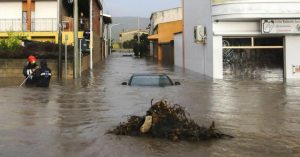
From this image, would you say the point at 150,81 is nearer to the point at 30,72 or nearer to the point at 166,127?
the point at 30,72

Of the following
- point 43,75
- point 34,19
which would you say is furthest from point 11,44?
point 43,75

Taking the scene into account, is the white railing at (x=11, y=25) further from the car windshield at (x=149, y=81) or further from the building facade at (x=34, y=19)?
the car windshield at (x=149, y=81)

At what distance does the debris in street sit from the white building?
669 inches

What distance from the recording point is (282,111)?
44.1ft

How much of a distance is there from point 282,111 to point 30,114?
622 centimetres

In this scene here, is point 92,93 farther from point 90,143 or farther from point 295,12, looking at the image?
point 295,12

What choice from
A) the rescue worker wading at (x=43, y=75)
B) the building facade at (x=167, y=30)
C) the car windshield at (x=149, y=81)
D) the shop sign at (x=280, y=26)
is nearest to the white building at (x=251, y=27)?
the shop sign at (x=280, y=26)

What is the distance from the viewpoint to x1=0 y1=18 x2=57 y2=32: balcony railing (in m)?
38.8

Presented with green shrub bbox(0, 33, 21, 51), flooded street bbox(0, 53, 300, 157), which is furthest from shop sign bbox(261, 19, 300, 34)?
green shrub bbox(0, 33, 21, 51)

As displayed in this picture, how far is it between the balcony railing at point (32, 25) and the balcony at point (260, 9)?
16.7 meters

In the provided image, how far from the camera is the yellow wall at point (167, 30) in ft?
197

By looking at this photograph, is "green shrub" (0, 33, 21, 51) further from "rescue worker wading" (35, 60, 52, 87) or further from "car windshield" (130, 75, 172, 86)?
"car windshield" (130, 75, 172, 86)

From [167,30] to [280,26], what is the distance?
36268 millimetres

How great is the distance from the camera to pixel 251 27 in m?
26.8
